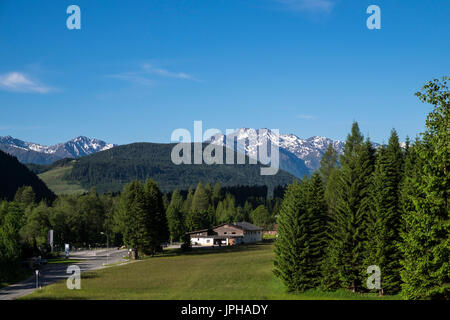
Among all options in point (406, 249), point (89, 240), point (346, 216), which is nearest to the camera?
point (406, 249)

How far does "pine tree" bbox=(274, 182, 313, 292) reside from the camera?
42781mm

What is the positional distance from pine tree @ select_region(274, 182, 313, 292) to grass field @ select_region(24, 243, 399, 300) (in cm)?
133

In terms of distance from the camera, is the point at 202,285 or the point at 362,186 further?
the point at 202,285

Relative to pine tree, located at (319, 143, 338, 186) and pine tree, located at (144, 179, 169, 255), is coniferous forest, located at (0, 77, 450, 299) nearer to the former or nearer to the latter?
pine tree, located at (319, 143, 338, 186)

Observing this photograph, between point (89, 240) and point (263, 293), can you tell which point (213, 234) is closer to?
point (89, 240)

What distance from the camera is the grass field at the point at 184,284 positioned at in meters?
40.5

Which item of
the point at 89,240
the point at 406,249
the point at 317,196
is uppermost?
the point at 317,196

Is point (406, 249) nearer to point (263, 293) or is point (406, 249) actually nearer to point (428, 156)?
point (428, 156)

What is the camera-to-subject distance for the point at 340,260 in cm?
4191

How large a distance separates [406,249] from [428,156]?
7123 millimetres

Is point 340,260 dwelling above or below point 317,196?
below

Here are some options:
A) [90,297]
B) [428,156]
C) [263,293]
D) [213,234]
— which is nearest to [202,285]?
[263,293]

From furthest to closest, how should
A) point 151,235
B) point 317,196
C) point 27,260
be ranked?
point 151,235 < point 27,260 < point 317,196

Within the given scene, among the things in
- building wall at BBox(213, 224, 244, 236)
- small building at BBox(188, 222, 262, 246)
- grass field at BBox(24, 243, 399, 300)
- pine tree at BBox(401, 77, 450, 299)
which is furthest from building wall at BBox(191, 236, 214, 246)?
pine tree at BBox(401, 77, 450, 299)
